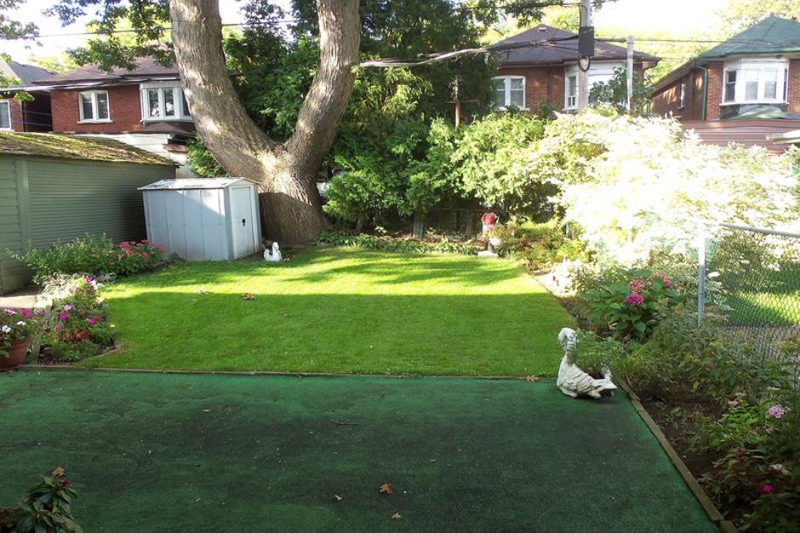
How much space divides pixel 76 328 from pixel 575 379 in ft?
19.1

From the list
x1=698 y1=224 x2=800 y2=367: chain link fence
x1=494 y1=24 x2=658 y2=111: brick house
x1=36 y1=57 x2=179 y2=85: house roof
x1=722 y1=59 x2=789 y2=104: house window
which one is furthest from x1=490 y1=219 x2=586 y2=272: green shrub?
x1=722 y1=59 x2=789 y2=104: house window

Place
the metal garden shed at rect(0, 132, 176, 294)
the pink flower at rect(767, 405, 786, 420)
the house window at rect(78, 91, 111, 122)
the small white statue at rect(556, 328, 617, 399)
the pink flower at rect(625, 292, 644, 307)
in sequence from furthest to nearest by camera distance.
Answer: the house window at rect(78, 91, 111, 122)
the metal garden shed at rect(0, 132, 176, 294)
the pink flower at rect(625, 292, 644, 307)
the small white statue at rect(556, 328, 617, 399)
the pink flower at rect(767, 405, 786, 420)

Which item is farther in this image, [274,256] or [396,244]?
[396,244]

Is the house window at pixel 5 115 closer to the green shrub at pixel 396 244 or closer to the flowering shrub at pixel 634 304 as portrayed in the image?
the green shrub at pixel 396 244

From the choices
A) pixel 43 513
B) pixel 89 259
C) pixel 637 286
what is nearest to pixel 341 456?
pixel 43 513

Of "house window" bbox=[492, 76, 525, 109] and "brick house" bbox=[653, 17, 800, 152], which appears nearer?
"brick house" bbox=[653, 17, 800, 152]

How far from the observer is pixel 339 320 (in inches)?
348

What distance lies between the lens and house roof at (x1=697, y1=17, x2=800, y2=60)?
974 inches

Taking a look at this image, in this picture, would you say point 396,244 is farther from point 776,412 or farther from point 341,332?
point 776,412

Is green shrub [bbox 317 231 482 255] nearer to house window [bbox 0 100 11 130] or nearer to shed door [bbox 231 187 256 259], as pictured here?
shed door [bbox 231 187 256 259]

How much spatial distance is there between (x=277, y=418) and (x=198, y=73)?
12225 mm

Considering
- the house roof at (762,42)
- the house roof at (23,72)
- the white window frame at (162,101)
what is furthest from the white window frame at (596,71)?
the house roof at (23,72)

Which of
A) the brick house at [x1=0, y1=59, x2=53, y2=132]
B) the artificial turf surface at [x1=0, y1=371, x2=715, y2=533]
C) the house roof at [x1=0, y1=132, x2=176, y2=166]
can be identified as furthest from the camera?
the brick house at [x1=0, y1=59, x2=53, y2=132]

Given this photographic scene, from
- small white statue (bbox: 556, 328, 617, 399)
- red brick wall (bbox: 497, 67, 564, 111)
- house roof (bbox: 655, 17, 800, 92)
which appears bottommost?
small white statue (bbox: 556, 328, 617, 399)
